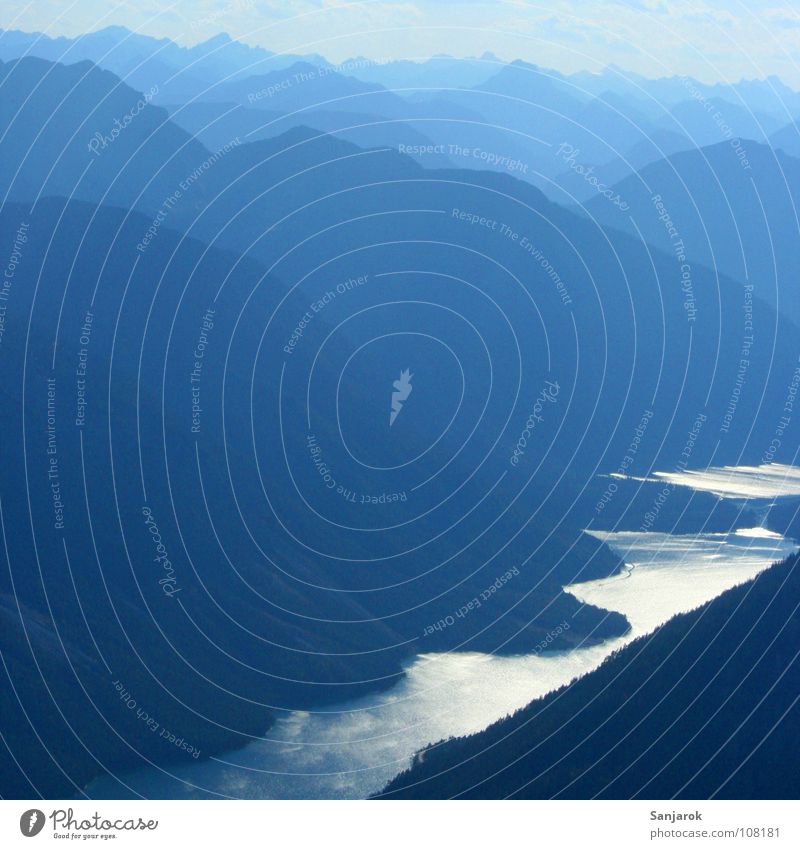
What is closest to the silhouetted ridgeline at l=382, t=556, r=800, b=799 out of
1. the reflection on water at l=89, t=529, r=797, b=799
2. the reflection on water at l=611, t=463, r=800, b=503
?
the reflection on water at l=89, t=529, r=797, b=799

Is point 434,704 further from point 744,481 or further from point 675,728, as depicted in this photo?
point 744,481

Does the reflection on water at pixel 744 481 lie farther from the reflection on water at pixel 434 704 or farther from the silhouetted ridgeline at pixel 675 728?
the silhouetted ridgeline at pixel 675 728

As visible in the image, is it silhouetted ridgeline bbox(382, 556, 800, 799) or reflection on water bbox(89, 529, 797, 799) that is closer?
silhouetted ridgeline bbox(382, 556, 800, 799)

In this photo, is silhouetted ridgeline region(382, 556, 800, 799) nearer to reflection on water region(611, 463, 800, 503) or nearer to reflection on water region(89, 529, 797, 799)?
reflection on water region(89, 529, 797, 799)

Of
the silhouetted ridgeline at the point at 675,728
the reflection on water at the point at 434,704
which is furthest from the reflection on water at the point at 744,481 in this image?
the silhouetted ridgeline at the point at 675,728

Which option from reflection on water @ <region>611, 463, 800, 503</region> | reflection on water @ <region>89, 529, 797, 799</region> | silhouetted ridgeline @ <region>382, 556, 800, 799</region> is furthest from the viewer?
reflection on water @ <region>611, 463, 800, 503</region>
